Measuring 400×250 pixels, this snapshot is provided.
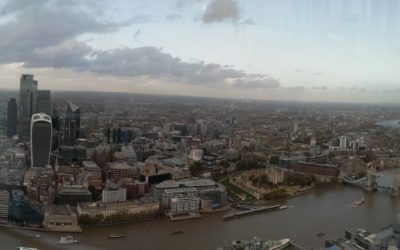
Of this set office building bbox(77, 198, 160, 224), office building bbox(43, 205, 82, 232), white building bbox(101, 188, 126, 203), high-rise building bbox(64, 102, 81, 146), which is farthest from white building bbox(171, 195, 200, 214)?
high-rise building bbox(64, 102, 81, 146)

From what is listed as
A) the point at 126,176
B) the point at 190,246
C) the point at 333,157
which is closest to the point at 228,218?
the point at 190,246

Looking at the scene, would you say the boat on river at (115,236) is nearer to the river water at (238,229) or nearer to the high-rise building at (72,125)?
the river water at (238,229)

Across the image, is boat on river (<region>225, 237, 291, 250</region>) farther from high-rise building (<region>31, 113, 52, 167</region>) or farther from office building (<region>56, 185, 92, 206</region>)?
high-rise building (<region>31, 113, 52, 167</region>)

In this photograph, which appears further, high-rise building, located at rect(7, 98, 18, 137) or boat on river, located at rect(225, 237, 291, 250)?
high-rise building, located at rect(7, 98, 18, 137)

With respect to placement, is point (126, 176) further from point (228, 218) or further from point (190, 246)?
point (190, 246)

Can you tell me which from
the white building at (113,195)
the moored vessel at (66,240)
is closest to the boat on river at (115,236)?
the moored vessel at (66,240)
